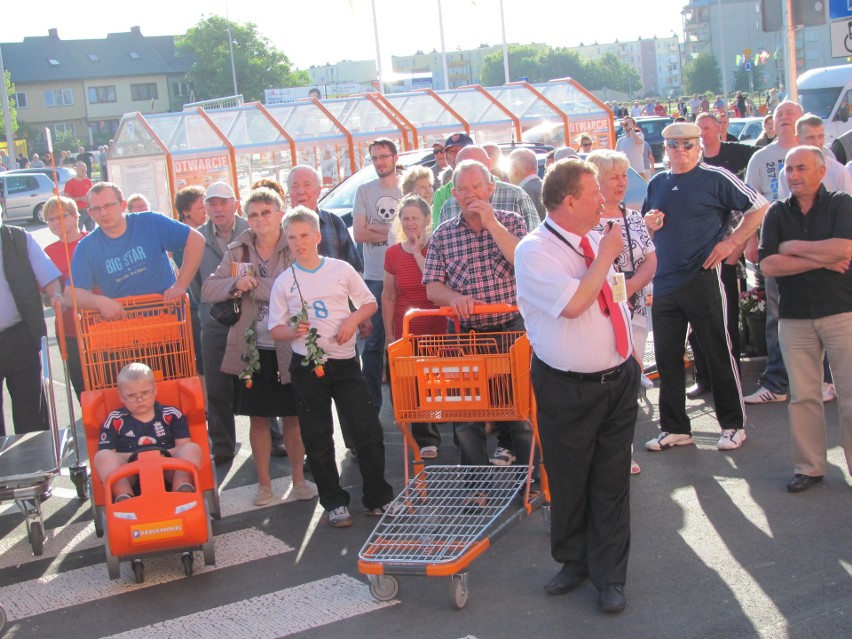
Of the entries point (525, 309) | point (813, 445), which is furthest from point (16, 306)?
point (813, 445)

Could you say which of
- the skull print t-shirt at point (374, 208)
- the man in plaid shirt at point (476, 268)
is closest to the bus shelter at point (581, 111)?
the skull print t-shirt at point (374, 208)

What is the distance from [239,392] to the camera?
23.2 ft

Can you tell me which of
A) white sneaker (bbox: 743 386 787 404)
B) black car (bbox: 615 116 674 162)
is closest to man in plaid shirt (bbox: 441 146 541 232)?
white sneaker (bbox: 743 386 787 404)

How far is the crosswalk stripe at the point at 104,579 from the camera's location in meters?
5.61

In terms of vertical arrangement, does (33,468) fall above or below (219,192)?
below

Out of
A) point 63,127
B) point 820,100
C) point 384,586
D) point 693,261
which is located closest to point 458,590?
point 384,586

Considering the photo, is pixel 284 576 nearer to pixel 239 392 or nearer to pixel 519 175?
pixel 239 392

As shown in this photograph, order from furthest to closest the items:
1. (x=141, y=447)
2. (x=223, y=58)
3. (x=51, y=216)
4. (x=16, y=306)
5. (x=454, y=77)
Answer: (x=454, y=77)
(x=223, y=58)
(x=51, y=216)
(x=16, y=306)
(x=141, y=447)

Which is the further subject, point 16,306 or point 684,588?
point 16,306

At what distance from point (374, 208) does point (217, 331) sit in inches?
80.3

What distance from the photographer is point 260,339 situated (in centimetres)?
700

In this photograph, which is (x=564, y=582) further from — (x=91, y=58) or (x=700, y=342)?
(x=91, y=58)

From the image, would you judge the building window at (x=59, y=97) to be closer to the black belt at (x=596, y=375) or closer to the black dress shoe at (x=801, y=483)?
the black dress shoe at (x=801, y=483)

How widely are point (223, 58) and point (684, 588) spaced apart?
4034 inches
